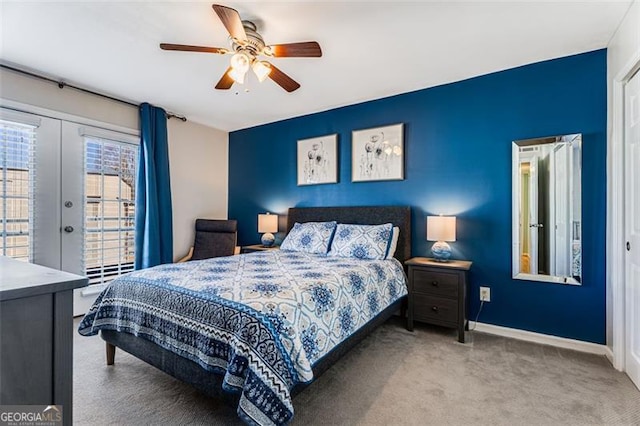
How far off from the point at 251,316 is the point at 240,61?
1.72 meters

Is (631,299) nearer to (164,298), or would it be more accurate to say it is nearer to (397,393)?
(397,393)

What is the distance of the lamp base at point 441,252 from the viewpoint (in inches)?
113

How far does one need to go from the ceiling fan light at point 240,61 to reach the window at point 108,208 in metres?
2.39

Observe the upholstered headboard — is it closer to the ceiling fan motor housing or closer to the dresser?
the ceiling fan motor housing

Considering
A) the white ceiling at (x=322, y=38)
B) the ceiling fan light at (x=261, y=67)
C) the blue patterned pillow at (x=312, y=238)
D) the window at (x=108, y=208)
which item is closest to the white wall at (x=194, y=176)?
the window at (x=108, y=208)

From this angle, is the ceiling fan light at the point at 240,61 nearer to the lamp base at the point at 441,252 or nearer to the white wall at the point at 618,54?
the lamp base at the point at 441,252

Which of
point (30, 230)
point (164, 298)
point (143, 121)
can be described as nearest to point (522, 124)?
point (164, 298)

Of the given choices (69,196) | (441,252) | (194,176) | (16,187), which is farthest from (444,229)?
(16,187)

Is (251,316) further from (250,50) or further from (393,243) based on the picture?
(393,243)

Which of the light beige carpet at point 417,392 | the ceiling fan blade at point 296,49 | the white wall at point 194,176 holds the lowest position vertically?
the light beige carpet at point 417,392

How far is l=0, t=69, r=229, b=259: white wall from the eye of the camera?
9.65ft

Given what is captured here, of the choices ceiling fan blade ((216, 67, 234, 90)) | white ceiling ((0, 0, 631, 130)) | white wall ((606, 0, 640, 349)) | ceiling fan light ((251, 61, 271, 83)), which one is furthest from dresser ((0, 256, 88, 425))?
white wall ((606, 0, 640, 349))

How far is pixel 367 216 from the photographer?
3.51m

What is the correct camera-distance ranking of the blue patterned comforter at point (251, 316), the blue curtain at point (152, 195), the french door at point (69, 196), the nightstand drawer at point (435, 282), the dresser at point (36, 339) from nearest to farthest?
the dresser at point (36, 339)
the blue patterned comforter at point (251, 316)
the nightstand drawer at point (435, 282)
the french door at point (69, 196)
the blue curtain at point (152, 195)
